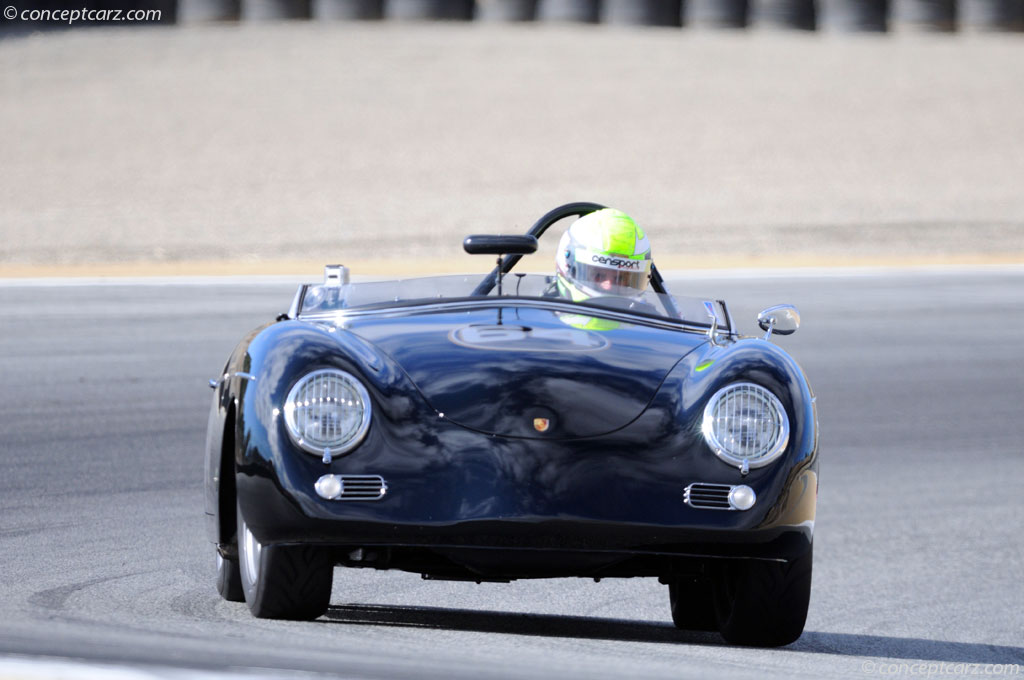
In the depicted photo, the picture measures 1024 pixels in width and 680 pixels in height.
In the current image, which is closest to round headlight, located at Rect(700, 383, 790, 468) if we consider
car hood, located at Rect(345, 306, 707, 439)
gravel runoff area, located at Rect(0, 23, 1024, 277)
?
car hood, located at Rect(345, 306, 707, 439)

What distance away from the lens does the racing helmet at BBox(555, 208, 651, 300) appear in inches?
235

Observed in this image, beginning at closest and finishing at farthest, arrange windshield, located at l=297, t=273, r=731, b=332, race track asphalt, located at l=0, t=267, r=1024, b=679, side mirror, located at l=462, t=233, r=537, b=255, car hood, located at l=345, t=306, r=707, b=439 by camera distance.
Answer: race track asphalt, located at l=0, t=267, r=1024, b=679
car hood, located at l=345, t=306, r=707, b=439
windshield, located at l=297, t=273, r=731, b=332
side mirror, located at l=462, t=233, r=537, b=255

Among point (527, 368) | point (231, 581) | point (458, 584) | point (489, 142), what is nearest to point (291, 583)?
point (231, 581)

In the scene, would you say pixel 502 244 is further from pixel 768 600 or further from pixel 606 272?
pixel 768 600

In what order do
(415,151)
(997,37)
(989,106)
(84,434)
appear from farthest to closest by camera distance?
(997,37), (989,106), (415,151), (84,434)

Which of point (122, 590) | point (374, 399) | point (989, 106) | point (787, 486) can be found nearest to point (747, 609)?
point (787, 486)

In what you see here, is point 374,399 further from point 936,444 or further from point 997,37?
point 997,37

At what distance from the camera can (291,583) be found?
4.51 meters

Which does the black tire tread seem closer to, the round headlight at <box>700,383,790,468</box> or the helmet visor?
the round headlight at <box>700,383,790,468</box>

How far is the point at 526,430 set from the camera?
4.38 meters

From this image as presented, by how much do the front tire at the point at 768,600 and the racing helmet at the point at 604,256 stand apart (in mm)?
1510

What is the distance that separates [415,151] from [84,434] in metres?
18.0

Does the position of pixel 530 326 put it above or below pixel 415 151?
above

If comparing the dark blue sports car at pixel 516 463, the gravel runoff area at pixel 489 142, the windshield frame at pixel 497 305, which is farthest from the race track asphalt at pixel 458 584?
the gravel runoff area at pixel 489 142
